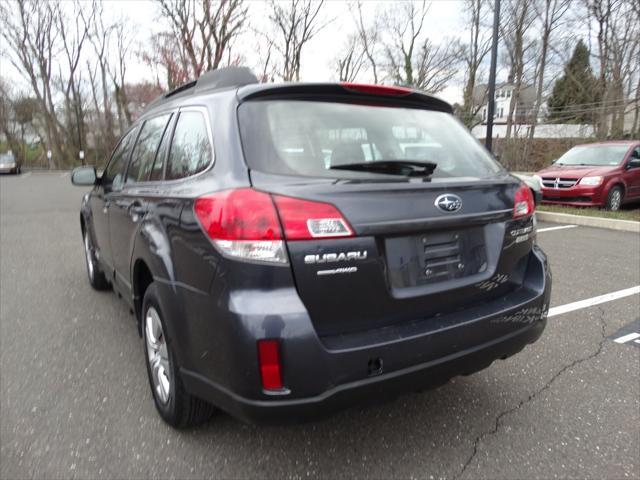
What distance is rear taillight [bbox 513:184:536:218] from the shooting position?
2375mm

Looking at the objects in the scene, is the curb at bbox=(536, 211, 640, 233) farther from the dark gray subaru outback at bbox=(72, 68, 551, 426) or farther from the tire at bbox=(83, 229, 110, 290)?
the tire at bbox=(83, 229, 110, 290)

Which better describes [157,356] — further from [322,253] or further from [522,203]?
[522,203]

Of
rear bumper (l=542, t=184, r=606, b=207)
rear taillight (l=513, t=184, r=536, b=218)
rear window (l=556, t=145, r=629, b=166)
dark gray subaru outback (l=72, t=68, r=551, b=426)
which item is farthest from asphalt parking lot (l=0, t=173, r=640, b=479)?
rear window (l=556, t=145, r=629, b=166)

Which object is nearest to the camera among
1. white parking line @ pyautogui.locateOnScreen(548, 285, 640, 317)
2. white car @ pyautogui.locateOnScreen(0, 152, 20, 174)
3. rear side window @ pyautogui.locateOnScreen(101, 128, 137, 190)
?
rear side window @ pyautogui.locateOnScreen(101, 128, 137, 190)

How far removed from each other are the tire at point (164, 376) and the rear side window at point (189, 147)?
0.60 metres

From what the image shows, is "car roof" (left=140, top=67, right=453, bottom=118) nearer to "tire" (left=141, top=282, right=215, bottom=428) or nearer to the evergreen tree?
"tire" (left=141, top=282, right=215, bottom=428)

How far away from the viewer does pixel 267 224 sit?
178 centimetres

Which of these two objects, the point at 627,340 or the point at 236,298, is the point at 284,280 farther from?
the point at 627,340

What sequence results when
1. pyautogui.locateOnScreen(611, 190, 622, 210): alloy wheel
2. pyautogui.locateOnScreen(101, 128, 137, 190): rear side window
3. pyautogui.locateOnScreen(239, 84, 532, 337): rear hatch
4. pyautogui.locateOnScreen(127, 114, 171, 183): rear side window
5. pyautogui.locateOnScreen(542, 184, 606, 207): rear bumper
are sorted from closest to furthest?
pyautogui.locateOnScreen(239, 84, 532, 337): rear hatch → pyautogui.locateOnScreen(127, 114, 171, 183): rear side window → pyautogui.locateOnScreen(101, 128, 137, 190): rear side window → pyautogui.locateOnScreen(542, 184, 606, 207): rear bumper → pyautogui.locateOnScreen(611, 190, 622, 210): alloy wheel

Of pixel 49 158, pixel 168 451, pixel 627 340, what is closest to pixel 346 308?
pixel 168 451

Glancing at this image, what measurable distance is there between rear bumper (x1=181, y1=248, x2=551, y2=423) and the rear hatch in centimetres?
8

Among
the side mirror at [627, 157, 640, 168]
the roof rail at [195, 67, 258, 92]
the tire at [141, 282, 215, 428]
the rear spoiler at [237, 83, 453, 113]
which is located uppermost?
the roof rail at [195, 67, 258, 92]

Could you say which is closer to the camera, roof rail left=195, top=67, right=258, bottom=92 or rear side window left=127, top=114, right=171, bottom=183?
roof rail left=195, top=67, right=258, bottom=92

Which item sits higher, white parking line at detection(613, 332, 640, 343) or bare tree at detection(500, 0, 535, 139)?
bare tree at detection(500, 0, 535, 139)
